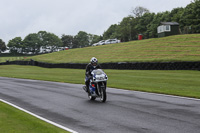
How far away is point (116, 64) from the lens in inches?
1501

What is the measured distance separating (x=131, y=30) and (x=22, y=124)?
10976 cm

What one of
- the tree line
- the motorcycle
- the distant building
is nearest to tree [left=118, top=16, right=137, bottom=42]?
the tree line

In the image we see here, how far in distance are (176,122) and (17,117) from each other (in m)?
4.90

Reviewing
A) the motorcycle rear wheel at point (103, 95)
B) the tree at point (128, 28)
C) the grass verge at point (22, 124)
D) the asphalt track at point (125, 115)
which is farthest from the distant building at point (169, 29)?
the grass verge at point (22, 124)

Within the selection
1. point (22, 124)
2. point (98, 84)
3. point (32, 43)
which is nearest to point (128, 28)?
Result: point (32, 43)

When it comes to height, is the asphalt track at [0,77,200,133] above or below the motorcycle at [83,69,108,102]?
below

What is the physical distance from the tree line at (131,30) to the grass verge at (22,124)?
5357cm

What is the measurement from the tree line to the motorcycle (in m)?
49.8

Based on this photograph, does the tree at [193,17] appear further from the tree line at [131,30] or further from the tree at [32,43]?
the tree at [32,43]

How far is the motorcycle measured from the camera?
38.0ft

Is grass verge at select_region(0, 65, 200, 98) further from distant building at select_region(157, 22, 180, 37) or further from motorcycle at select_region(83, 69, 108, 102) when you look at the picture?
distant building at select_region(157, 22, 180, 37)

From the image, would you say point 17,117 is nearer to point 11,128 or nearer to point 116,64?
point 11,128

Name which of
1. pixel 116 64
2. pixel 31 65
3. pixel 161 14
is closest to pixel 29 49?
pixel 161 14

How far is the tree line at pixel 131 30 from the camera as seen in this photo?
78.8m
